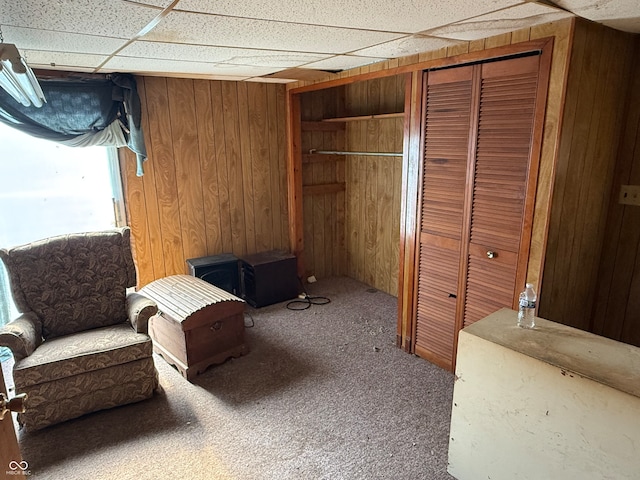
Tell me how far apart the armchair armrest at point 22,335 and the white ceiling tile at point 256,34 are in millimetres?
1734

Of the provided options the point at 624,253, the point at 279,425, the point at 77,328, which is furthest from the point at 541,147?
the point at 77,328

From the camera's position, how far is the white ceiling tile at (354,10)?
4.89ft

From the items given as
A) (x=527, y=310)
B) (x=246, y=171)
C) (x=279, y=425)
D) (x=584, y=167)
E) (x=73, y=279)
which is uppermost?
(x=584, y=167)

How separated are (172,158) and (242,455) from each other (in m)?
2.55

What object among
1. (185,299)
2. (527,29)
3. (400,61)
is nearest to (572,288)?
(527,29)

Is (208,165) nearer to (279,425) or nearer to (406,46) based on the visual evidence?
(406,46)

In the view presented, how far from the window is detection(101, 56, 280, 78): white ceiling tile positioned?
2.45 feet

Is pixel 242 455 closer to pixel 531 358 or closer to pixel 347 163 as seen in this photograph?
pixel 531 358

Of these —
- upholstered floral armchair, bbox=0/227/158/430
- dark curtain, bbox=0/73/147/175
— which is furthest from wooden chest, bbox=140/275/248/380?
dark curtain, bbox=0/73/147/175

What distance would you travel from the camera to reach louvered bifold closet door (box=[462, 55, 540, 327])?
86.6 inches

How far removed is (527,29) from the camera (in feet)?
6.84

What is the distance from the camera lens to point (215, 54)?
245 centimetres

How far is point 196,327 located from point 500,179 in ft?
6.96

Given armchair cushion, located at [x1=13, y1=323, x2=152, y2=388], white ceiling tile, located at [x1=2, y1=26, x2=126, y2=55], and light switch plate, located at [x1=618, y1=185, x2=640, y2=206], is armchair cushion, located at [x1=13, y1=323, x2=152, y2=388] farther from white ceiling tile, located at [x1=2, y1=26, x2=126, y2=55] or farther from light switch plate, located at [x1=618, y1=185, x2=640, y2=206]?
light switch plate, located at [x1=618, y1=185, x2=640, y2=206]
